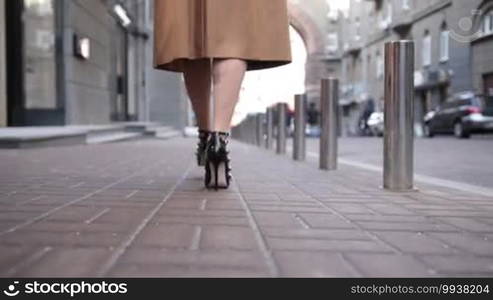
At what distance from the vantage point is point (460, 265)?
2.19 m

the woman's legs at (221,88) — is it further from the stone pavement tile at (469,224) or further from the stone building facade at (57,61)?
the stone building facade at (57,61)

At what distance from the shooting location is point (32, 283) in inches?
73.0

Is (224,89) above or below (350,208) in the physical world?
above

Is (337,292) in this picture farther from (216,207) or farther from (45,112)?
(45,112)

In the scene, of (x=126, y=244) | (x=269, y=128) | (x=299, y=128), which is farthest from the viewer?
(x=269, y=128)

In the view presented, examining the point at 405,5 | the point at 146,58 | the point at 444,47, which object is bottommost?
the point at 146,58

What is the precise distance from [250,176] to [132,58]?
17985mm

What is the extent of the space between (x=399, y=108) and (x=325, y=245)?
2420mm

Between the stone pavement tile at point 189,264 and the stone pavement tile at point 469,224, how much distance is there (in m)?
1.11

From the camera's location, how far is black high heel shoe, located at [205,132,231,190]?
12.5ft

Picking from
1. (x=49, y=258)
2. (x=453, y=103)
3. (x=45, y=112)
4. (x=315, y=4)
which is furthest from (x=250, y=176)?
(x=315, y=4)

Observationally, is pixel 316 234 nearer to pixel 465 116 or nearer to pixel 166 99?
pixel 465 116

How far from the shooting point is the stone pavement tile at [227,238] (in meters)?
2.38

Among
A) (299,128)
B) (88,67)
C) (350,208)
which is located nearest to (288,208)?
(350,208)
